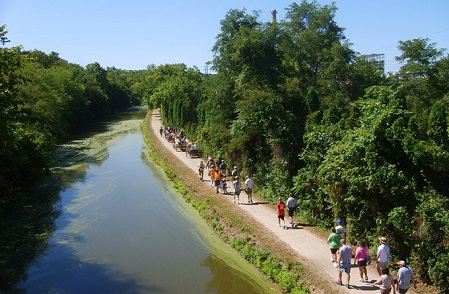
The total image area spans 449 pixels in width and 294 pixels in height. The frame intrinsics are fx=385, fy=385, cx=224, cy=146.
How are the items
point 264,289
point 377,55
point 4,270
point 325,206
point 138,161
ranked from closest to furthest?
point 264,289, point 4,270, point 325,206, point 138,161, point 377,55

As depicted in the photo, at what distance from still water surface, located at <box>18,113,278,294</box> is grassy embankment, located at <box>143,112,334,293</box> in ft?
1.42

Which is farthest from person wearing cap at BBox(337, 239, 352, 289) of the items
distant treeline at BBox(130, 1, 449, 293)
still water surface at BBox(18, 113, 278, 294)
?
still water surface at BBox(18, 113, 278, 294)

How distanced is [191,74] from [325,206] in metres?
58.6

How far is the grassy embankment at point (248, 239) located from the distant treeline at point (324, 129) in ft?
9.04

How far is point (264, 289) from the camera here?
1376cm

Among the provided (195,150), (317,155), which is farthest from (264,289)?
(195,150)

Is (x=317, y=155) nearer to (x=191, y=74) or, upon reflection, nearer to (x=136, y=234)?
(x=136, y=234)

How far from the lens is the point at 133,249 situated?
57.3ft

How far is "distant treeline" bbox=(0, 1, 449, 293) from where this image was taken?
1333cm

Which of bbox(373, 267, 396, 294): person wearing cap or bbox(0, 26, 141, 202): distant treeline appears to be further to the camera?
bbox(0, 26, 141, 202): distant treeline

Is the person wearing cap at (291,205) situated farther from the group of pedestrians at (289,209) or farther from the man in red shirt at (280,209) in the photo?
the man in red shirt at (280,209)

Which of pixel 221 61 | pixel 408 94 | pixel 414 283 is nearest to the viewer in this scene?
pixel 414 283

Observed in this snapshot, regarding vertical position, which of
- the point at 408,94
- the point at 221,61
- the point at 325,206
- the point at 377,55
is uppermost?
the point at 377,55

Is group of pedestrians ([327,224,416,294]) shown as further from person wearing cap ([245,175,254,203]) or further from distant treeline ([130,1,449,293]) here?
person wearing cap ([245,175,254,203])
